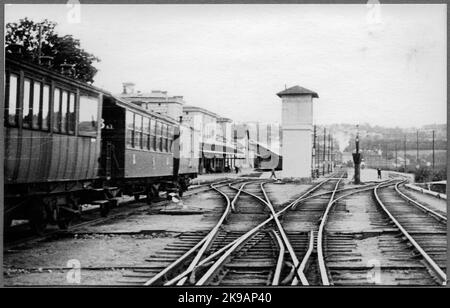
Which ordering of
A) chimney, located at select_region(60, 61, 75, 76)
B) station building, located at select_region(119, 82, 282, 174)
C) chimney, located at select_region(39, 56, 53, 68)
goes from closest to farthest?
station building, located at select_region(119, 82, 282, 174) < chimney, located at select_region(39, 56, 53, 68) < chimney, located at select_region(60, 61, 75, 76)

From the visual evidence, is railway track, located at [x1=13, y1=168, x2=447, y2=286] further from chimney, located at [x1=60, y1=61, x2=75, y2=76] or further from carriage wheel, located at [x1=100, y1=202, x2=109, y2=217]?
chimney, located at [x1=60, y1=61, x2=75, y2=76]

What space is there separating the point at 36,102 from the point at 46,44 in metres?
0.78

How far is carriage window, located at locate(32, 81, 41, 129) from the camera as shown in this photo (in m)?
6.75

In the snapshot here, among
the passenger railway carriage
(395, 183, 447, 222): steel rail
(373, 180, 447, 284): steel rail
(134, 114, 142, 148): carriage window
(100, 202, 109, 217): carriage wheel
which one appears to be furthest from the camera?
(134, 114, 142, 148): carriage window

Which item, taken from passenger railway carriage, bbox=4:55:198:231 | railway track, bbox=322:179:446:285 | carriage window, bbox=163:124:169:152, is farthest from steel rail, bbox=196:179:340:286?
carriage window, bbox=163:124:169:152

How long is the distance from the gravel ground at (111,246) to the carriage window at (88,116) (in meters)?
1.44

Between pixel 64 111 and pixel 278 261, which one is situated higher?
pixel 64 111

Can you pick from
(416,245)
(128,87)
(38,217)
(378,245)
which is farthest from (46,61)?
(416,245)

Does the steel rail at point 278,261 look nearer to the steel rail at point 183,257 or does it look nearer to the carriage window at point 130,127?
the steel rail at point 183,257

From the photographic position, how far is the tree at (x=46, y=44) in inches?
236

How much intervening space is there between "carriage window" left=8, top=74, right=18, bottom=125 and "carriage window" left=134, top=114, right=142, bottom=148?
3.07 metres

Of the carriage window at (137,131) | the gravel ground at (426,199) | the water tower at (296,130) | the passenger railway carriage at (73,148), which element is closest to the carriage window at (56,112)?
the passenger railway carriage at (73,148)

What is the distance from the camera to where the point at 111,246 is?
649 cm

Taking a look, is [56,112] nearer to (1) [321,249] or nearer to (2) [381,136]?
(1) [321,249]
